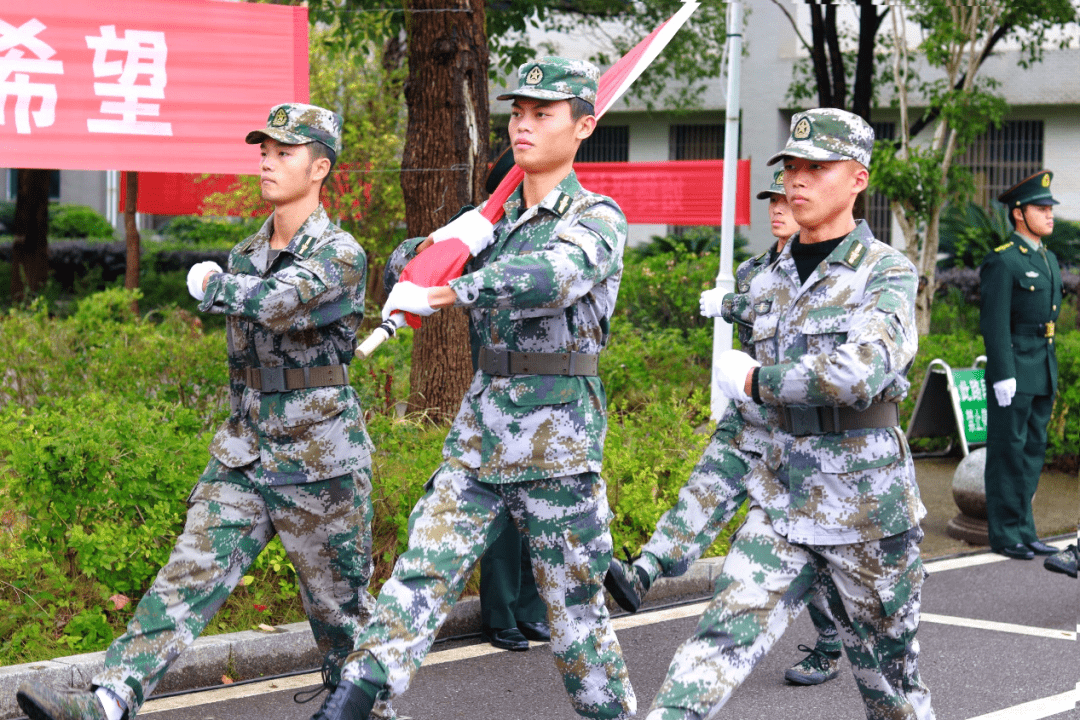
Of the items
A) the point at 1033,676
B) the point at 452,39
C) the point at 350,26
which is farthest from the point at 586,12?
the point at 1033,676

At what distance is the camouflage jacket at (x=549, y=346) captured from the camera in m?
3.69

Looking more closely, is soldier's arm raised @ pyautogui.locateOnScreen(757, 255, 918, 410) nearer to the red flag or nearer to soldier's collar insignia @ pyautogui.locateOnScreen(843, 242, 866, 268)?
soldier's collar insignia @ pyautogui.locateOnScreen(843, 242, 866, 268)

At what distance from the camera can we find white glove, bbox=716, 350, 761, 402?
340 cm

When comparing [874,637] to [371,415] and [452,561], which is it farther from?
[371,415]

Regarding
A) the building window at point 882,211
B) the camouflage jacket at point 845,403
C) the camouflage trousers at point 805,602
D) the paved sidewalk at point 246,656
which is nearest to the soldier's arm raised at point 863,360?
the camouflage jacket at point 845,403

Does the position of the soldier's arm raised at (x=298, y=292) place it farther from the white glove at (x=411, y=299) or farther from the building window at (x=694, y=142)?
the building window at (x=694, y=142)

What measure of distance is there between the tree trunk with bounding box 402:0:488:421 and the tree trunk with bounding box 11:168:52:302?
11945 mm

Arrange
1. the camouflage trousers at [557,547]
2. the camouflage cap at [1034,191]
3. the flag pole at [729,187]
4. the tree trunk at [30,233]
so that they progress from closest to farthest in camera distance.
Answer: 1. the camouflage trousers at [557,547]
2. the camouflage cap at [1034,191]
3. the flag pole at [729,187]
4. the tree trunk at [30,233]

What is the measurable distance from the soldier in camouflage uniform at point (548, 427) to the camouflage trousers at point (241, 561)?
494 millimetres

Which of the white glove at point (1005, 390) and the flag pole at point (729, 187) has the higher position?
the flag pole at point (729, 187)

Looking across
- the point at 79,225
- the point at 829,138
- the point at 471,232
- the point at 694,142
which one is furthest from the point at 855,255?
the point at 79,225

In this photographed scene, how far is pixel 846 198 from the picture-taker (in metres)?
3.60

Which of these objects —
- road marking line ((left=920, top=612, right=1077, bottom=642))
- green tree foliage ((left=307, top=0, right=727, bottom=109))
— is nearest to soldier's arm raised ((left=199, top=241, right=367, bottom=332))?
road marking line ((left=920, top=612, right=1077, bottom=642))

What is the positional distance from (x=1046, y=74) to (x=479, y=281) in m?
20.9
